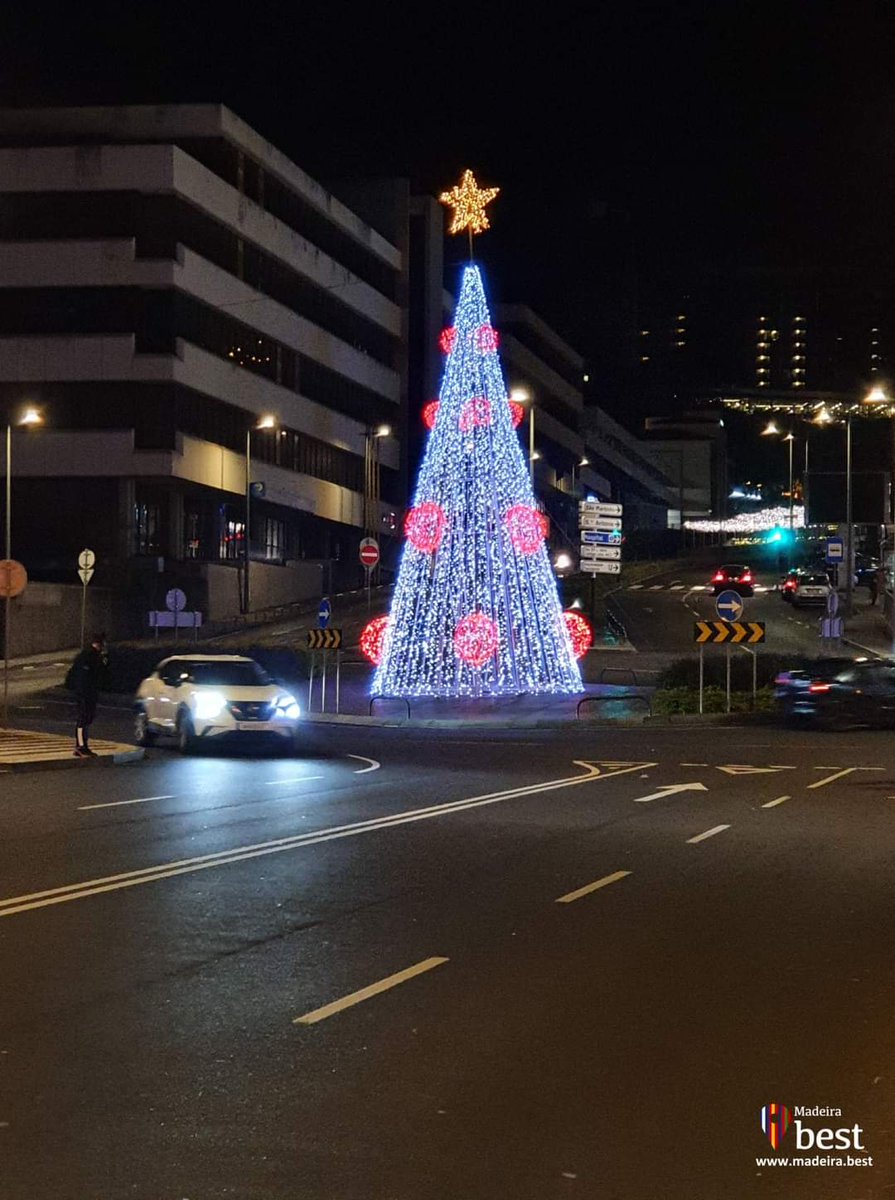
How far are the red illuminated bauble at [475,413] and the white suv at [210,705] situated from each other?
536 inches

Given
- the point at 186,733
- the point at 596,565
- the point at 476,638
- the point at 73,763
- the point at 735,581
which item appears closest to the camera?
the point at 73,763

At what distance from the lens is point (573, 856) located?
1457 centimetres

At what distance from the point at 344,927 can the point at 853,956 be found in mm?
3164

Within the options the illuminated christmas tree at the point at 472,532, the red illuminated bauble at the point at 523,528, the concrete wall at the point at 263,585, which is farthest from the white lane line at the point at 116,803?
the concrete wall at the point at 263,585

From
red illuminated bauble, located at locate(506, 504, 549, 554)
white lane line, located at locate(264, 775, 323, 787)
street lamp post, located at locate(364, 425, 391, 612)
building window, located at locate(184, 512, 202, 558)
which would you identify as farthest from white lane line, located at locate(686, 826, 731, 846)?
street lamp post, located at locate(364, 425, 391, 612)

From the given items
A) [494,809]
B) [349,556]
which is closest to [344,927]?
[494,809]

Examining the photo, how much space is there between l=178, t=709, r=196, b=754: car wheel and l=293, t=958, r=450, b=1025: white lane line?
18107 mm

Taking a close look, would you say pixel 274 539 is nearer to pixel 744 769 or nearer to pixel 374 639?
pixel 374 639

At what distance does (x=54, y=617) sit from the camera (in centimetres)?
6631

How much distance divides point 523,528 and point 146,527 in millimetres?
36832

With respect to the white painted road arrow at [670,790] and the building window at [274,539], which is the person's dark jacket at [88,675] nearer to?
the white painted road arrow at [670,790]

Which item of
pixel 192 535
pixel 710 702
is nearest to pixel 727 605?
pixel 710 702

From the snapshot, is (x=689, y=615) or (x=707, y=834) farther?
(x=689, y=615)

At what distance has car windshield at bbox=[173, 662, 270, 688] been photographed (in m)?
28.4
